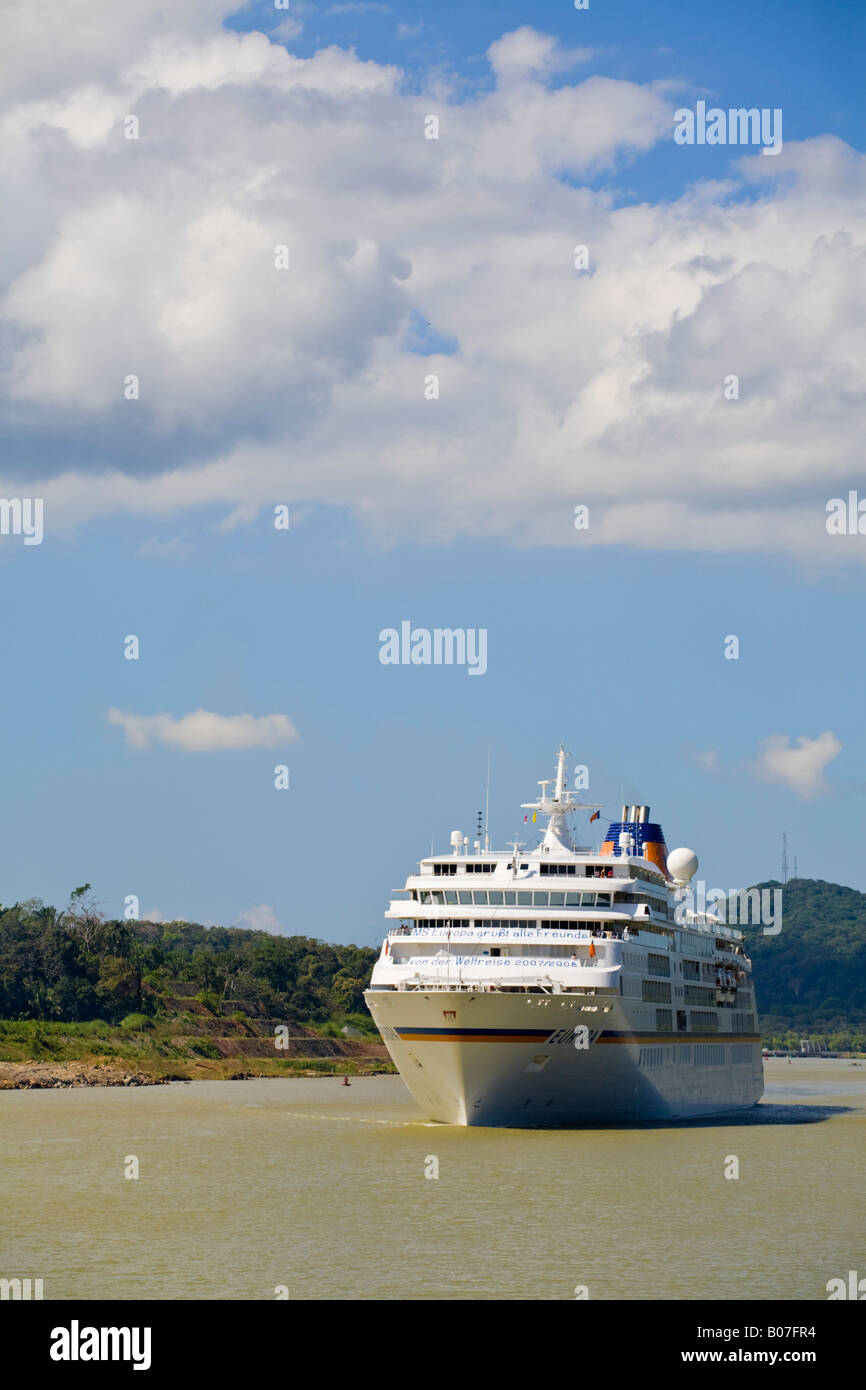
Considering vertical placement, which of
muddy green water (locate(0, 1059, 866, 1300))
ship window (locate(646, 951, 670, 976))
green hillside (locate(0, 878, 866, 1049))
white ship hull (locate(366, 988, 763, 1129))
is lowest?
muddy green water (locate(0, 1059, 866, 1300))

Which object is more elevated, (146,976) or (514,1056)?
(146,976)

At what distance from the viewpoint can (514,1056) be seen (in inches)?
2318

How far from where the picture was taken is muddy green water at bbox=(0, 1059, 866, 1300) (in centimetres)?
3531

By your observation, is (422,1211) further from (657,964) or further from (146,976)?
(146,976)

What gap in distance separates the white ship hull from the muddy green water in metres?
1.13

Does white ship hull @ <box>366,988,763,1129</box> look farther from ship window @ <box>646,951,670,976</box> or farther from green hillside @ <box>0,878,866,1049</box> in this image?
green hillside @ <box>0,878,866,1049</box>

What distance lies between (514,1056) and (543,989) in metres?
2.70

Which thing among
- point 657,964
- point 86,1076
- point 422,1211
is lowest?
point 422,1211

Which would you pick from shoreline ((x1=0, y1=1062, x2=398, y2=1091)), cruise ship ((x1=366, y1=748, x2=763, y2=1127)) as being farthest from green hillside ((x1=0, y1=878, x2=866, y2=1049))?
cruise ship ((x1=366, y1=748, x2=763, y2=1127))

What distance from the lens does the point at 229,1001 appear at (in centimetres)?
14875

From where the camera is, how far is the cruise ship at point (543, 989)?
5884 cm

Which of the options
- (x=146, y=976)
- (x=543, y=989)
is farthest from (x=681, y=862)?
(x=146, y=976)
